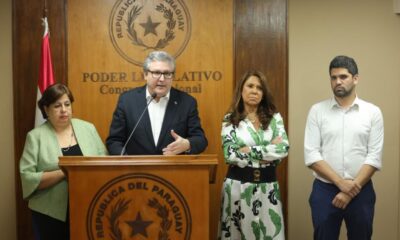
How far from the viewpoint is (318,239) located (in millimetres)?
3287

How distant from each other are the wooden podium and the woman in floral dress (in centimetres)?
76

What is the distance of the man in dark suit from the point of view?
3.12 meters

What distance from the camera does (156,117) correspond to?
3262 mm

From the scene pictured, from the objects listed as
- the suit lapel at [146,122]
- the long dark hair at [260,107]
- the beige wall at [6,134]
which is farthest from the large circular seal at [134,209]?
the beige wall at [6,134]

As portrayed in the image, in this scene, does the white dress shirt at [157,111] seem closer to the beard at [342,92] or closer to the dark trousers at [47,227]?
the dark trousers at [47,227]

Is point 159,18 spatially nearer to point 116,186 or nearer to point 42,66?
point 42,66

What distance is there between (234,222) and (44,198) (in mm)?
1235

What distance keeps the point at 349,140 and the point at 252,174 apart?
69 cm

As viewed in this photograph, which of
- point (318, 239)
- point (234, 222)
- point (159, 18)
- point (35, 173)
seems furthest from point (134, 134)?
point (318, 239)

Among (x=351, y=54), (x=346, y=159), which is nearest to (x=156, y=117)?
(x=346, y=159)

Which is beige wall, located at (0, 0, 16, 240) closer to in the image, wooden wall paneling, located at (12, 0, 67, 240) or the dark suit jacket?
wooden wall paneling, located at (12, 0, 67, 240)

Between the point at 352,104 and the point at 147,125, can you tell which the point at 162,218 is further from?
the point at 352,104

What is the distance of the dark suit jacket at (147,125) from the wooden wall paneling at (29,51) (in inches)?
38.1

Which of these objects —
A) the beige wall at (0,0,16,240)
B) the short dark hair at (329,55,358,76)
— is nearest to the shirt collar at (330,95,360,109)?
the short dark hair at (329,55,358,76)
